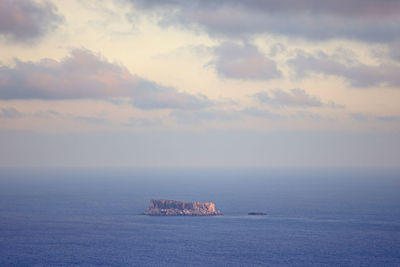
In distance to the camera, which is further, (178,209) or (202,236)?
(178,209)

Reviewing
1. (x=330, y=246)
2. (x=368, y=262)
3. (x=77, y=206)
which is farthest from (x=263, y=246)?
(x=77, y=206)

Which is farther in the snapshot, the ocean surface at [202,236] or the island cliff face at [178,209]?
the island cliff face at [178,209]

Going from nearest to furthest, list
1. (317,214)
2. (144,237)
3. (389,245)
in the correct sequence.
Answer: (389,245) < (144,237) < (317,214)

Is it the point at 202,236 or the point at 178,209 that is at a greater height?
the point at 178,209

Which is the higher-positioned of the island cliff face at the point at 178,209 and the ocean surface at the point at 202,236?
the island cliff face at the point at 178,209

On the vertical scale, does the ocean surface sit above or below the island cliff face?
below

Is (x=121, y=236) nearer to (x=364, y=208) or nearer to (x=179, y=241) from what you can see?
(x=179, y=241)

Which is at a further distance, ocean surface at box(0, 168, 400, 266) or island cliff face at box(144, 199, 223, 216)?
island cliff face at box(144, 199, 223, 216)

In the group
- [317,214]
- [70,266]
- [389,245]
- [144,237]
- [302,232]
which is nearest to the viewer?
[70,266]
